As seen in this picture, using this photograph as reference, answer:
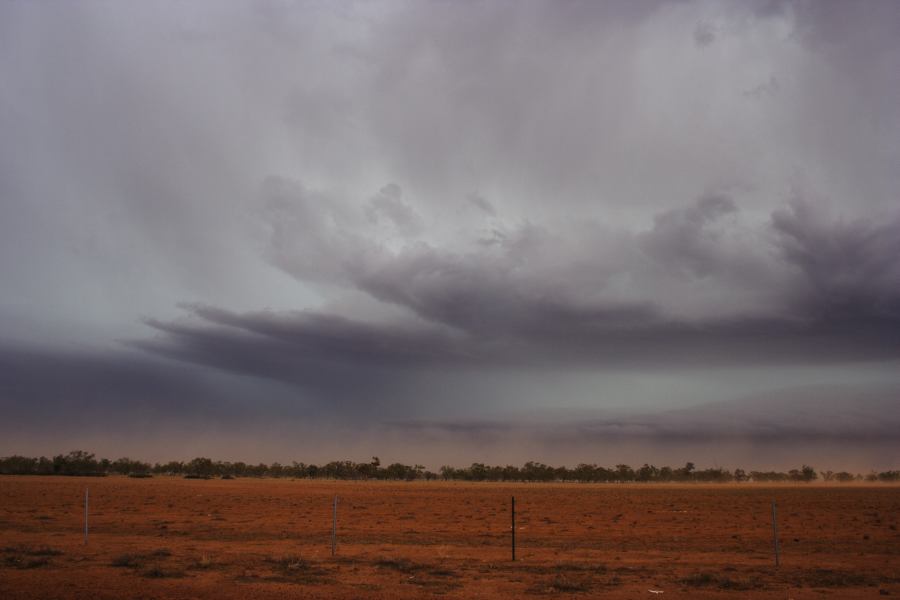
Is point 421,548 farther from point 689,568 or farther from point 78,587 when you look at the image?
point 78,587

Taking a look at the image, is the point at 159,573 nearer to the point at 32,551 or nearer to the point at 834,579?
the point at 32,551

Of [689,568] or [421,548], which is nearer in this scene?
[689,568]

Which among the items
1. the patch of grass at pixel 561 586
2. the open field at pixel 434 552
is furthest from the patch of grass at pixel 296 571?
the patch of grass at pixel 561 586

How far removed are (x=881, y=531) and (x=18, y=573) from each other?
40853mm

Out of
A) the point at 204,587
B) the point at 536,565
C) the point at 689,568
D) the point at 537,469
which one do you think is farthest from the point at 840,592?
the point at 537,469

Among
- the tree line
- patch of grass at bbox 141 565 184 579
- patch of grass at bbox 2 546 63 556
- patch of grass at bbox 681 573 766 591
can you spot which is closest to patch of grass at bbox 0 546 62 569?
patch of grass at bbox 2 546 63 556

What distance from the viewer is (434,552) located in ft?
85.9

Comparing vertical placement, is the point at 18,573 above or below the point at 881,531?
above

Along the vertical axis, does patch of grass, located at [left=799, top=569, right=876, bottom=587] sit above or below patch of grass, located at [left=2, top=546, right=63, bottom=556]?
below

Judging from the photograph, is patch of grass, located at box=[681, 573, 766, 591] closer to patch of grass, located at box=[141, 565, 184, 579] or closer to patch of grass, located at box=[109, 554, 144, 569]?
patch of grass, located at box=[141, 565, 184, 579]

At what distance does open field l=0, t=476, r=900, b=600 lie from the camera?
17.9 metres

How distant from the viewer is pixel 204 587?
17.4m

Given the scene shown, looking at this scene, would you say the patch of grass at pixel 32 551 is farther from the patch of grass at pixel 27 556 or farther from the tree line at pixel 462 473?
the tree line at pixel 462 473

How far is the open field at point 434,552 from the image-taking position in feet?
58.7
